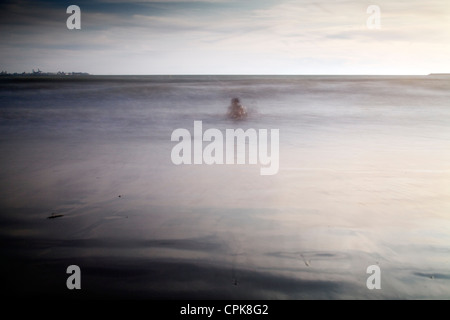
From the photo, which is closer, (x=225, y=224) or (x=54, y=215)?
(x=225, y=224)

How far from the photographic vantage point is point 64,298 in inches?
77.3

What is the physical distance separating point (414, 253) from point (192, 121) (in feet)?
28.3

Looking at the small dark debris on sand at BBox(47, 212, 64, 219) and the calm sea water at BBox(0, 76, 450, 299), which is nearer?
the calm sea water at BBox(0, 76, 450, 299)

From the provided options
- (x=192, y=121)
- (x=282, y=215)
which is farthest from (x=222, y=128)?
(x=282, y=215)

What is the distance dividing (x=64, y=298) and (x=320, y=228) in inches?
81.0

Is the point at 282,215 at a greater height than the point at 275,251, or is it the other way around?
the point at 282,215

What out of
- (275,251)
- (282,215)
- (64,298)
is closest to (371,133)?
(282,215)

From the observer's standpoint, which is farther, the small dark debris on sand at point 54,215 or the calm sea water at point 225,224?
the small dark debris on sand at point 54,215
